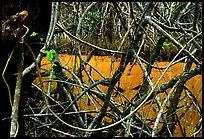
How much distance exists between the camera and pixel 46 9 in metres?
1.19

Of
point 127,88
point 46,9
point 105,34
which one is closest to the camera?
point 46,9

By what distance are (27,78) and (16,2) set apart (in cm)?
24

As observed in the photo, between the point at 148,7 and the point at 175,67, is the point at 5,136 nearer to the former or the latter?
the point at 148,7

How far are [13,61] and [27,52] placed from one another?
0.17 feet

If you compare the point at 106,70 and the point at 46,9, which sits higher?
the point at 46,9

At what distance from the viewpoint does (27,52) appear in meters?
1.15

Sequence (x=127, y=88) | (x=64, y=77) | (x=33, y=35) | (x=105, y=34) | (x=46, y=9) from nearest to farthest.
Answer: (x=33, y=35) → (x=46, y=9) → (x=64, y=77) → (x=105, y=34) → (x=127, y=88)

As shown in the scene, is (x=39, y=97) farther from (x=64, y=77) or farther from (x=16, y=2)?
(x=16, y=2)

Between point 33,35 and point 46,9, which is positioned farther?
point 46,9

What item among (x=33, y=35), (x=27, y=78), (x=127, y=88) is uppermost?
(x=33, y=35)

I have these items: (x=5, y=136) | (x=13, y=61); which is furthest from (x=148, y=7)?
(x=5, y=136)

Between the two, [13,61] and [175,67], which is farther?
[175,67]

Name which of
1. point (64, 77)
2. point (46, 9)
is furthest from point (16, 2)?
point (64, 77)

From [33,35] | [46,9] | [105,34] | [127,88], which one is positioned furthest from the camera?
[127,88]
